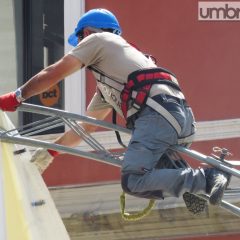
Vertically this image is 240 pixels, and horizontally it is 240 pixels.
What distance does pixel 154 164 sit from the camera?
406 centimetres

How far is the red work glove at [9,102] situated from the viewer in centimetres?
395

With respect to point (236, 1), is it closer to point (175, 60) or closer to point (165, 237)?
point (175, 60)

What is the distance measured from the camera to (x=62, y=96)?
6.45 m

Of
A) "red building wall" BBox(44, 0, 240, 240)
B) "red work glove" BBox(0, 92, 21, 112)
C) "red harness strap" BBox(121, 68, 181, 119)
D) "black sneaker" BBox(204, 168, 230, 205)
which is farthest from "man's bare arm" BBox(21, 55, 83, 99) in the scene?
"red building wall" BBox(44, 0, 240, 240)

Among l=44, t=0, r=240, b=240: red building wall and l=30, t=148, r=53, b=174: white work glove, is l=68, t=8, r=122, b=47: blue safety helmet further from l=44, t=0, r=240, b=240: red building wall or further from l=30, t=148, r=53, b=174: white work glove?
l=44, t=0, r=240, b=240: red building wall

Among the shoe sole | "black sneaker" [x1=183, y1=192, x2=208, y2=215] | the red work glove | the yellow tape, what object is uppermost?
the red work glove

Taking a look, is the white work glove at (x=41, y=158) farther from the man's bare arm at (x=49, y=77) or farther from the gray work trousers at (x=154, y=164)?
the gray work trousers at (x=154, y=164)

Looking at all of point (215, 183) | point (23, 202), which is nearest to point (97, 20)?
point (215, 183)

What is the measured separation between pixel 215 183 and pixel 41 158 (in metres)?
1.04

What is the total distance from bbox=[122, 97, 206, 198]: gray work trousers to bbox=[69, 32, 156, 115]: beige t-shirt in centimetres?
24

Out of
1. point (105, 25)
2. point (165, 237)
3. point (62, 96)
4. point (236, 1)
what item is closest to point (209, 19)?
point (236, 1)

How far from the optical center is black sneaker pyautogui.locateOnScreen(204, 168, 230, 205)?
3.85m

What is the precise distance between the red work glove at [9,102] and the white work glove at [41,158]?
340mm

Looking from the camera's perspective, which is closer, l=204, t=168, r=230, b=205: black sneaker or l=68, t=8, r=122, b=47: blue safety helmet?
l=204, t=168, r=230, b=205: black sneaker
